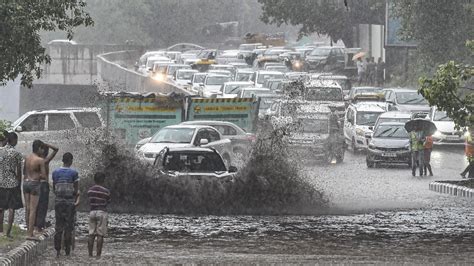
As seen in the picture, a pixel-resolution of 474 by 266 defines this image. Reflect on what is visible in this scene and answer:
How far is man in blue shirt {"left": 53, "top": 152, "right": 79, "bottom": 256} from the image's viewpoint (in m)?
20.2

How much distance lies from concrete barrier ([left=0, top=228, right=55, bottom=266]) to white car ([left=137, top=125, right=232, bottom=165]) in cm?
1488

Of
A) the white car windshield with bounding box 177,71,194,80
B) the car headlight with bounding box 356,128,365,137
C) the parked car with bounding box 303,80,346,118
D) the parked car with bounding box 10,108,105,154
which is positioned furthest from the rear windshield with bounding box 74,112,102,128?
the white car windshield with bounding box 177,71,194,80

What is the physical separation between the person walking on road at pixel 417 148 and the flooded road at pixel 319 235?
4192mm

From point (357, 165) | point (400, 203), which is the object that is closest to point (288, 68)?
point (357, 165)

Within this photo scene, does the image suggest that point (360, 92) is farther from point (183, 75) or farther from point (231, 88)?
point (183, 75)

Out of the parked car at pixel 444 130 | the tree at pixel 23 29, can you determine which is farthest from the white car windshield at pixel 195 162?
the parked car at pixel 444 130

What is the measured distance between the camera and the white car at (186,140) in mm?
37094

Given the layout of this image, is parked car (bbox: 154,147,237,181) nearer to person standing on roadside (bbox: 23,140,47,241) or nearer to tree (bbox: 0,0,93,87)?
tree (bbox: 0,0,93,87)

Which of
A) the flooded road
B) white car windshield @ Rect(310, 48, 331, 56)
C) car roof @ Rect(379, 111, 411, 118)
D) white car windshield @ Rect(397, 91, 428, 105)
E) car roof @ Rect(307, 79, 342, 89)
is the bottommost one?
the flooded road

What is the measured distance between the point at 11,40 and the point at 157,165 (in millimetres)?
7721

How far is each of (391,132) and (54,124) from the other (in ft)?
33.7

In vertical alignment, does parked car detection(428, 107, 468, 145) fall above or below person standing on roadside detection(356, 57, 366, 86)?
below

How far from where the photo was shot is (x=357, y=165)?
44.9 metres

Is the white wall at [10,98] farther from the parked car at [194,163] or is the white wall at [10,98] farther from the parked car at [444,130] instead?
the parked car at [194,163]
